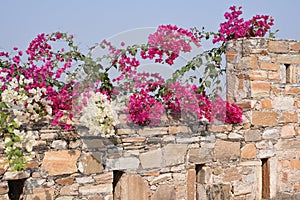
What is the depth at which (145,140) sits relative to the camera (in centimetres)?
476

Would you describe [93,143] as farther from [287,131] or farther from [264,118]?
[287,131]

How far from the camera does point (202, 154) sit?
5.25 m

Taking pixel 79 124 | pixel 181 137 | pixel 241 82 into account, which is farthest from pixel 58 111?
pixel 241 82

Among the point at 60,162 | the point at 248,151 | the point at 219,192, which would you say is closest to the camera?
the point at 60,162

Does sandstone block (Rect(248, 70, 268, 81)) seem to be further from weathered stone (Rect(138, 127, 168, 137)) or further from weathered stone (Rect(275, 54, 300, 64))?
weathered stone (Rect(138, 127, 168, 137))

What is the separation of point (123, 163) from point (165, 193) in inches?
24.1

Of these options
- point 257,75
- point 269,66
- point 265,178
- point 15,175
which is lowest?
point 265,178

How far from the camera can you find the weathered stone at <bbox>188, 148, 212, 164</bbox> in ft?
16.9

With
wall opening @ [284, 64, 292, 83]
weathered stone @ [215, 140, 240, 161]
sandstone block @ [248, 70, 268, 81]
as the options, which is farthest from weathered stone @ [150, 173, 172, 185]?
wall opening @ [284, 64, 292, 83]

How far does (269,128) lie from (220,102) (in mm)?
739

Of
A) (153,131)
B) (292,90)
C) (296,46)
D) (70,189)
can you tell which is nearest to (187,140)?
(153,131)

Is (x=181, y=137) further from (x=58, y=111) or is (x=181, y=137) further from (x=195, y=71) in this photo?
(x=58, y=111)

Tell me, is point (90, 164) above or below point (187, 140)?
below

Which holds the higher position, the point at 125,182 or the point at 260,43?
the point at 260,43
